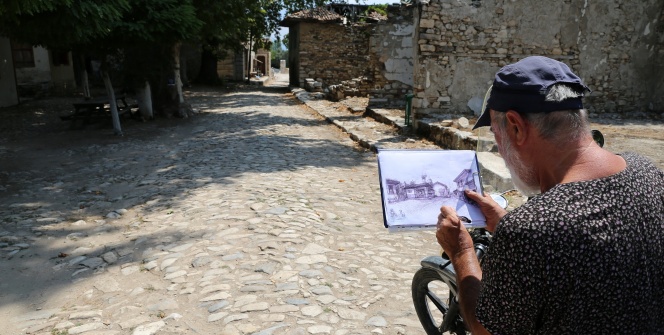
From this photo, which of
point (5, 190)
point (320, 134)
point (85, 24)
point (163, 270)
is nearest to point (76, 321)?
point (163, 270)

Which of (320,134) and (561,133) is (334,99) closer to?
(320,134)

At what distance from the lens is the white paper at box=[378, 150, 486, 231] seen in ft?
6.73

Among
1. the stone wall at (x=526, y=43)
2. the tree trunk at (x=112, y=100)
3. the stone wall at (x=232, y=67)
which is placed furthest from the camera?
the stone wall at (x=232, y=67)

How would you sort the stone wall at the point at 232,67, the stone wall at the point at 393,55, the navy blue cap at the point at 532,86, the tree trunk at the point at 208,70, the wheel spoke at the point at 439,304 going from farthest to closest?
the stone wall at the point at 232,67 < the tree trunk at the point at 208,70 < the stone wall at the point at 393,55 < the wheel spoke at the point at 439,304 < the navy blue cap at the point at 532,86

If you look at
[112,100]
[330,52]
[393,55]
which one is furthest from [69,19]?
[330,52]

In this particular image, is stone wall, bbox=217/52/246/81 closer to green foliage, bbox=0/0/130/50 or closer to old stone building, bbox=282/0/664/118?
old stone building, bbox=282/0/664/118

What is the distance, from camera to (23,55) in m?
18.6

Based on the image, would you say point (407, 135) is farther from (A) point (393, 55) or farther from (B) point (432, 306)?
(B) point (432, 306)

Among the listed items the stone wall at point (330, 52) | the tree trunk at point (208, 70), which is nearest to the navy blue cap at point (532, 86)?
the stone wall at point (330, 52)

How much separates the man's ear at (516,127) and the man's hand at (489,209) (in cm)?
50

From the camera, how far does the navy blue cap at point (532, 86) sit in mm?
1448

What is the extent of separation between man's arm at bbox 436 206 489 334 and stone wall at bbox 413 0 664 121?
30.7 ft

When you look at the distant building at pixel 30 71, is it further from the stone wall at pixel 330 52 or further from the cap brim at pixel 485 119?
the cap brim at pixel 485 119

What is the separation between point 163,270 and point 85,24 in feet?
16.8
